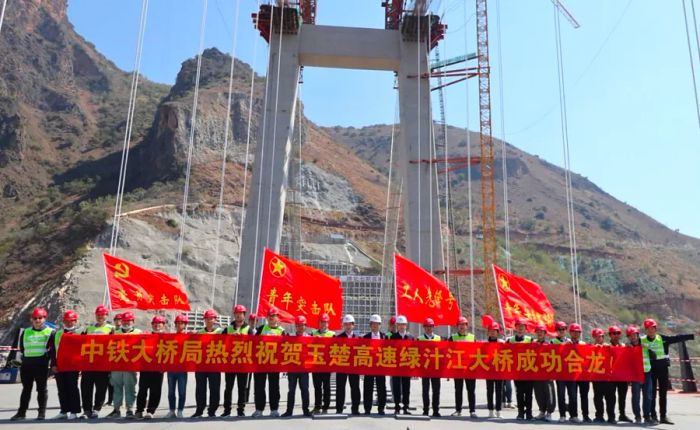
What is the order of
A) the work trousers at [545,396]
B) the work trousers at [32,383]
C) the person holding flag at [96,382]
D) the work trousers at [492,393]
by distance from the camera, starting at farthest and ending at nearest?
the work trousers at [492,393] → the work trousers at [545,396] → the person holding flag at [96,382] → the work trousers at [32,383]

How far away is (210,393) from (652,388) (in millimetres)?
6933

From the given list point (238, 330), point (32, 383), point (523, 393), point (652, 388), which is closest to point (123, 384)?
point (32, 383)

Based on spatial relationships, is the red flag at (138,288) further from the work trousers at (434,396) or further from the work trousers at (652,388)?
the work trousers at (652,388)

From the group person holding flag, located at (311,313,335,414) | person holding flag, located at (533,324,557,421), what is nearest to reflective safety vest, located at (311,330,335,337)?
person holding flag, located at (311,313,335,414)

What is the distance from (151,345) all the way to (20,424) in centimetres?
186

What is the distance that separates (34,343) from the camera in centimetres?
808

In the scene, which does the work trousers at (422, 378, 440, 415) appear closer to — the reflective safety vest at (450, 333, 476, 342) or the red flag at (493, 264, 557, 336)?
the reflective safety vest at (450, 333, 476, 342)

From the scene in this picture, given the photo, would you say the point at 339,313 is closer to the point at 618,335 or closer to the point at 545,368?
the point at 545,368

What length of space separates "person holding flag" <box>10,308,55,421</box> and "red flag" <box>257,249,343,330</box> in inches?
126

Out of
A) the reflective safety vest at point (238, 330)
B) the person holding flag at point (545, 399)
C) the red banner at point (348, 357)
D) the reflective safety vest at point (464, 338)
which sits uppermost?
the reflective safety vest at point (238, 330)

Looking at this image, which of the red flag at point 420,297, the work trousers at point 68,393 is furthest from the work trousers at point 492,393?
the work trousers at point 68,393

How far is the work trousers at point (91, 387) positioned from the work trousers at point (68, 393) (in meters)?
0.13

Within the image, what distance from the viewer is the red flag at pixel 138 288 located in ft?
34.0

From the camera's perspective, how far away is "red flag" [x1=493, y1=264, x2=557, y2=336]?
10297 millimetres
